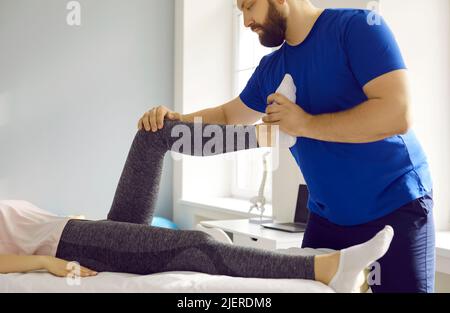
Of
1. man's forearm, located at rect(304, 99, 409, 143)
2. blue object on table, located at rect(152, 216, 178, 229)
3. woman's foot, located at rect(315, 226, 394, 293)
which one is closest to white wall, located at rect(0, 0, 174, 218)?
blue object on table, located at rect(152, 216, 178, 229)

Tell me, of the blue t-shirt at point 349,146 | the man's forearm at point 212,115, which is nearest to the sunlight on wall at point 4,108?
the man's forearm at point 212,115

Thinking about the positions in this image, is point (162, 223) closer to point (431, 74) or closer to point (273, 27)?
point (431, 74)

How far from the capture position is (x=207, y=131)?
115 centimetres

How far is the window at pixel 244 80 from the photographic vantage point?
3.48 m

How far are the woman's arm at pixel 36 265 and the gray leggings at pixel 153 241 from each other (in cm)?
5

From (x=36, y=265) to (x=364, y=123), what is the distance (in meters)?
0.80

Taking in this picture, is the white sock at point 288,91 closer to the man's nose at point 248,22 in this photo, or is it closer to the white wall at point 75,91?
the man's nose at point 248,22

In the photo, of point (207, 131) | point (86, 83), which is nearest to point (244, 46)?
point (86, 83)

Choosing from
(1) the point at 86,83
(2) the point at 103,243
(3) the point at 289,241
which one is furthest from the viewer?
(1) the point at 86,83

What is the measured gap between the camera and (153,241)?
110cm

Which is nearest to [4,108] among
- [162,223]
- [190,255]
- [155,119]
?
[162,223]

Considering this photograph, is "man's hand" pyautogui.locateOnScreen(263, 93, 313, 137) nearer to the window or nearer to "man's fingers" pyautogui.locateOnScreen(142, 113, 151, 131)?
"man's fingers" pyautogui.locateOnScreen(142, 113, 151, 131)
